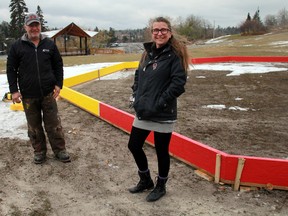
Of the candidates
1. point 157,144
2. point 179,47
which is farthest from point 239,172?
point 179,47

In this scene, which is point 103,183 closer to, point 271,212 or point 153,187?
point 153,187

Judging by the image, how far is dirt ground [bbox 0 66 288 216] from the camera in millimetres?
3295

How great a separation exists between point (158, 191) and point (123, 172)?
804mm

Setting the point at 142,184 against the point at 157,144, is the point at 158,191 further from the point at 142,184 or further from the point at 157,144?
the point at 157,144

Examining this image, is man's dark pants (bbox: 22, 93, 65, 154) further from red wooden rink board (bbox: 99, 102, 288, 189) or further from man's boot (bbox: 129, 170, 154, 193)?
red wooden rink board (bbox: 99, 102, 288, 189)

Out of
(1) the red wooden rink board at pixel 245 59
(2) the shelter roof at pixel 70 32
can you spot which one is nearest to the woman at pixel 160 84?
(1) the red wooden rink board at pixel 245 59

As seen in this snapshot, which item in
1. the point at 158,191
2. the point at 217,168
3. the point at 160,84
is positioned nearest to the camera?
the point at 160,84

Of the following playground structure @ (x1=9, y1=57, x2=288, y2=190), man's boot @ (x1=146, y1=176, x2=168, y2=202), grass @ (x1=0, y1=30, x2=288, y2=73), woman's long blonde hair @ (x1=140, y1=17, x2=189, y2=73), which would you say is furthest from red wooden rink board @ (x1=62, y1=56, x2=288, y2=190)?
grass @ (x1=0, y1=30, x2=288, y2=73)

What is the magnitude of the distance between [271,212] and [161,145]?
1297 millimetres

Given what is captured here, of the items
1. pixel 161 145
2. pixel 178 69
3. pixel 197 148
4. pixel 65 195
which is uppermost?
pixel 178 69

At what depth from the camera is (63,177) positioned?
3.99m

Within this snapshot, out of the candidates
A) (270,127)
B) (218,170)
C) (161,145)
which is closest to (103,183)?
(161,145)

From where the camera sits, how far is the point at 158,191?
11.3ft

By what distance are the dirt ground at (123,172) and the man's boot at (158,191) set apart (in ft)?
0.18
